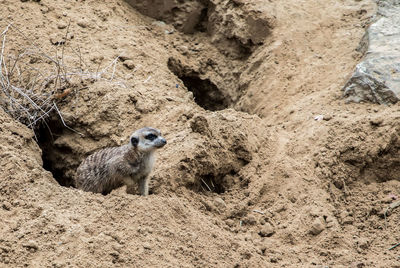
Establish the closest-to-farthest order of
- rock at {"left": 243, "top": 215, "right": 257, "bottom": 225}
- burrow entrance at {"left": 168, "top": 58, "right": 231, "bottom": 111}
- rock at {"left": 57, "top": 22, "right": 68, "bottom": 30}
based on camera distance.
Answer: rock at {"left": 243, "top": 215, "right": 257, "bottom": 225} < rock at {"left": 57, "top": 22, "right": 68, "bottom": 30} < burrow entrance at {"left": 168, "top": 58, "right": 231, "bottom": 111}

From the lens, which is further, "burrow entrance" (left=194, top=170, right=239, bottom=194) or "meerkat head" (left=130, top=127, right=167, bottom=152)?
"burrow entrance" (left=194, top=170, right=239, bottom=194)

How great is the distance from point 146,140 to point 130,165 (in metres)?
0.25

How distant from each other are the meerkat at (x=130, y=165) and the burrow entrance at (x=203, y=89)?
240cm

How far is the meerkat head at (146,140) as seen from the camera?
4.44 m

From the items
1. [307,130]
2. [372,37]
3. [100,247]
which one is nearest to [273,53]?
[372,37]

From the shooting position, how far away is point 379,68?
17.6 ft

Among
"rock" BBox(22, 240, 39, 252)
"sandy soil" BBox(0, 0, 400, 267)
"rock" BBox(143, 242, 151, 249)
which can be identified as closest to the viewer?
"rock" BBox(22, 240, 39, 252)

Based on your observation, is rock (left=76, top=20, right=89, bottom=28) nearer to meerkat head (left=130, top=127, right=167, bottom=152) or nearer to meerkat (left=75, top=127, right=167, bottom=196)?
meerkat (left=75, top=127, right=167, bottom=196)

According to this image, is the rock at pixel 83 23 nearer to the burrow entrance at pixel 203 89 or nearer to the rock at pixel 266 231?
the burrow entrance at pixel 203 89

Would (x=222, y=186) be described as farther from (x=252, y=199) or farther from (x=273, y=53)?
(x=273, y=53)

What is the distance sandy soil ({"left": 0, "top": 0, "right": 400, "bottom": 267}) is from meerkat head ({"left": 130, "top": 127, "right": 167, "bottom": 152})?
0.27 m

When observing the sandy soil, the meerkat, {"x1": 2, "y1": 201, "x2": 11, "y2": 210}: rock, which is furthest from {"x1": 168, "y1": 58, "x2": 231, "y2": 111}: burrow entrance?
{"x1": 2, "y1": 201, "x2": 11, "y2": 210}: rock

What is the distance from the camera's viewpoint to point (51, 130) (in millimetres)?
5676

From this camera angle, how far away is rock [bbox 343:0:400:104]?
17.1ft
